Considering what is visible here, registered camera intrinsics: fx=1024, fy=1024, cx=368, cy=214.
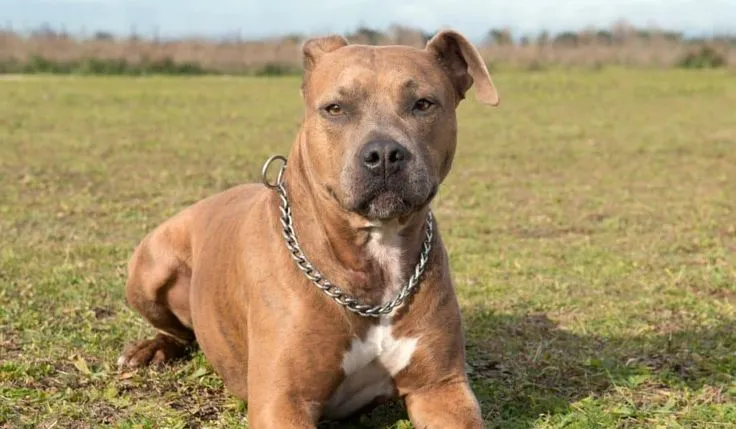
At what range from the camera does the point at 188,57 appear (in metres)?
37.9

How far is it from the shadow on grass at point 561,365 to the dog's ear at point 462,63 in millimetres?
1458

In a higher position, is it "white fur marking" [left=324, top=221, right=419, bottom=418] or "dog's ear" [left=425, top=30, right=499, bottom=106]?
"dog's ear" [left=425, top=30, right=499, bottom=106]

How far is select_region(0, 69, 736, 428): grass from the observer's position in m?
4.93

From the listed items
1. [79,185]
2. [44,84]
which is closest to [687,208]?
[79,185]

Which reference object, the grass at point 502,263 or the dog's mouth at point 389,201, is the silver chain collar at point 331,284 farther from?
the grass at point 502,263

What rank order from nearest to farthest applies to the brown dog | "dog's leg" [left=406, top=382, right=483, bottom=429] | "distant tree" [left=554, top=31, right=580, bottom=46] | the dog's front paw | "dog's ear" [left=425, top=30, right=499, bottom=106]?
1. the brown dog
2. "dog's leg" [left=406, top=382, right=483, bottom=429]
3. "dog's ear" [left=425, top=30, right=499, bottom=106]
4. the dog's front paw
5. "distant tree" [left=554, top=31, right=580, bottom=46]

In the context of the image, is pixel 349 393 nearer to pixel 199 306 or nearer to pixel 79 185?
pixel 199 306

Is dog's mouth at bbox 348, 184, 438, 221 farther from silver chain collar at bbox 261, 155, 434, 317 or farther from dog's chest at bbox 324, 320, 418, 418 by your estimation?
dog's chest at bbox 324, 320, 418, 418

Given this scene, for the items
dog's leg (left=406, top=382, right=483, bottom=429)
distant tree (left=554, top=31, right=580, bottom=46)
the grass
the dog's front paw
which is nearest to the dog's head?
dog's leg (left=406, top=382, right=483, bottom=429)

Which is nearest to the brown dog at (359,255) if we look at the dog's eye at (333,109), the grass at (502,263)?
the dog's eye at (333,109)

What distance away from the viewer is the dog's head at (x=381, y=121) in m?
3.95

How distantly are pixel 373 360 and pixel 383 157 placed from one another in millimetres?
896

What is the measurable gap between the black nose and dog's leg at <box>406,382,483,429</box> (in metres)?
1.01

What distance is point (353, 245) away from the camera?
4305mm
